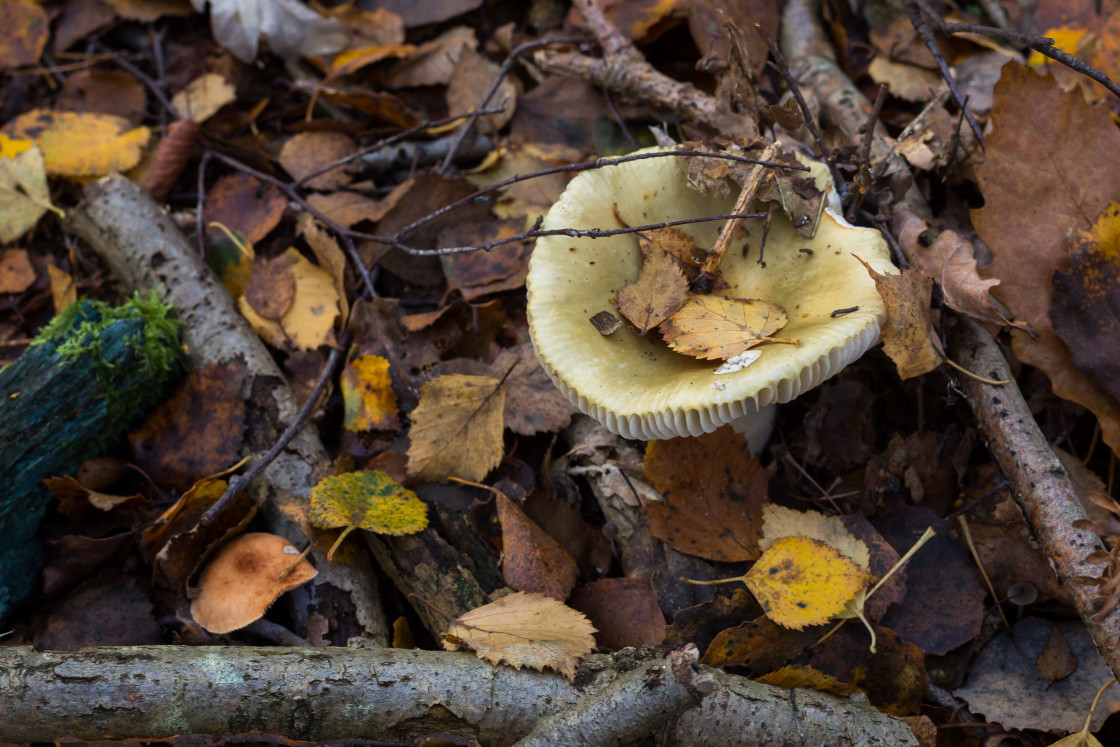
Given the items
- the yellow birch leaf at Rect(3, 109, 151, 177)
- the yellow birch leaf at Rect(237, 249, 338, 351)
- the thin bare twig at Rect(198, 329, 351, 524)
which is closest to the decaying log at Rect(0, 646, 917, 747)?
the thin bare twig at Rect(198, 329, 351, 524)

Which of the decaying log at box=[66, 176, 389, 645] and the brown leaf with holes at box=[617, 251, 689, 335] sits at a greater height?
the brown leaf with holes at box=[617, 251, 689, 335]

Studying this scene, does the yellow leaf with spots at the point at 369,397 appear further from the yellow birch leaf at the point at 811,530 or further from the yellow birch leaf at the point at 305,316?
the yellow birch leaf at the point at 811,530

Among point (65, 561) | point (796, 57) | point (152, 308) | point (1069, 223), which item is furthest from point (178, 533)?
point (796, 57)

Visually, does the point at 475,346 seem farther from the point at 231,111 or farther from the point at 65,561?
the point at 231,111

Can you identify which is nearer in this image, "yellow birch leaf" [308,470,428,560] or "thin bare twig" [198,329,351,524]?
"yellow birch leaf" [308,470,428,560]

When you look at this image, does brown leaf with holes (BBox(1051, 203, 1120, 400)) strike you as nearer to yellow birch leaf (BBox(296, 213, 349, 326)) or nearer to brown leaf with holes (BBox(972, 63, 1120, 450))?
brown leaf with holes (BBox(972, 63, 1120, 450))

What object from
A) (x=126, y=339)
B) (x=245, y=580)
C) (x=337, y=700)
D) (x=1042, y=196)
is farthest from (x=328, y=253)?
(x=1042, y=196)
